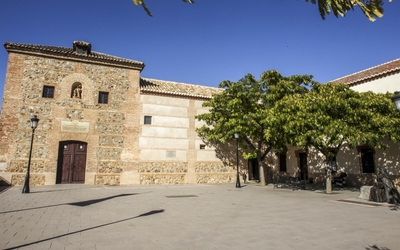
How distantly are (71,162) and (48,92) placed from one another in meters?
4.79

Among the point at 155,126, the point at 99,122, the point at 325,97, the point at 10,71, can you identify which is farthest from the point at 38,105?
the point at 325,97

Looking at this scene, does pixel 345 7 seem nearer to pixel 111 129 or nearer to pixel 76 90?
pixel 111 129

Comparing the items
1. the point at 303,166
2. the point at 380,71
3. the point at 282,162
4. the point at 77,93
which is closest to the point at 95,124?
the point at 77,93

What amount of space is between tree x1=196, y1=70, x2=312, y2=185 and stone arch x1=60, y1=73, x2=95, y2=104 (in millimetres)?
7747

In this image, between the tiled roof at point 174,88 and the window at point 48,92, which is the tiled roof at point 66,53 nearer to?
the tiled roof at point 174,88

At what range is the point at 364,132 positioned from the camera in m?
11.2

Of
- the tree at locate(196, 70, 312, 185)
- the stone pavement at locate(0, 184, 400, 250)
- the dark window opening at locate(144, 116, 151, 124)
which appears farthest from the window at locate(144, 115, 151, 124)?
the stone pavement at locate(0, 184, 400, 250)

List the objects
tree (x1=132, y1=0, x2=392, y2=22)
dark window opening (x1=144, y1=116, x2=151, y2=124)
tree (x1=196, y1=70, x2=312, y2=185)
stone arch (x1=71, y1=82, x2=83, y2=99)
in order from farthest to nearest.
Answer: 1. dark window opening (x1=144, y1=116, x2=151, y2=124)
2. stone arch (x1=71, y1=82, x2=83, y2=99)
3. tree (x1=196, y1=70, x2=312, y2=185)
4. tree (x1=132, y1=0, x2=392, y2=22)

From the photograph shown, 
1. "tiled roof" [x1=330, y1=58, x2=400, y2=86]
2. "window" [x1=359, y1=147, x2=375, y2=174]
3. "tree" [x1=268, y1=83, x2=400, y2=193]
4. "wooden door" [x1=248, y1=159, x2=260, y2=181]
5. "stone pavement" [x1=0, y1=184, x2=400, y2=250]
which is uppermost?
"tiled roof" [x1=330, y1=58, x2=400, y2=86]

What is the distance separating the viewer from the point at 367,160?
604 inches

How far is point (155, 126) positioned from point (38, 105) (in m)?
7.46

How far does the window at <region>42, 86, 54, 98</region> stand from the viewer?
16.0 metres

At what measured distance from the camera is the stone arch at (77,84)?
645 inches

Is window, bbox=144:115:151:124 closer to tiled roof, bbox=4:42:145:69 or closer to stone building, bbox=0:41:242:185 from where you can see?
stone building, bbox=0:41:242:185
